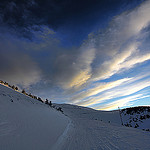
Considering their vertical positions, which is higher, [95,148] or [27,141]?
[27,141]

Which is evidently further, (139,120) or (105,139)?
(139,120)

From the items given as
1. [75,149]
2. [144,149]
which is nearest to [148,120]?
[144,149]

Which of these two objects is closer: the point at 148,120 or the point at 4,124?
the point at 4,124

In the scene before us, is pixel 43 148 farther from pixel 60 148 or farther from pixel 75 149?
pixel 75 149

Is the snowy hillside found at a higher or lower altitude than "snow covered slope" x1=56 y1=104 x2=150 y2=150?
higher

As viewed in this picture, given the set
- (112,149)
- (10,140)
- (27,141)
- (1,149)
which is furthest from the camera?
(112,149)

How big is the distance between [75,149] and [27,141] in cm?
155

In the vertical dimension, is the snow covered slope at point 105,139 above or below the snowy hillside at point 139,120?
below

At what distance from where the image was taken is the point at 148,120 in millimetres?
17688

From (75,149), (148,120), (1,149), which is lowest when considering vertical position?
(75,149)

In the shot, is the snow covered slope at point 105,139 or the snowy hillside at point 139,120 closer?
the snow covered slope at point 105,139

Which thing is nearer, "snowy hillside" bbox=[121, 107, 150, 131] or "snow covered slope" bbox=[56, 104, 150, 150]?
"snow covered slope" bbox=[56, 104, 150, 150]

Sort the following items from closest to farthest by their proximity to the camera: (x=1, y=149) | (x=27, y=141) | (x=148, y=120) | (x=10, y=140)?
(x=1, y=149) → (x=10, y=140) → (x=27, y=141) → (x=148, y=120)

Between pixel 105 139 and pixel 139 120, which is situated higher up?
pixel 139 120
